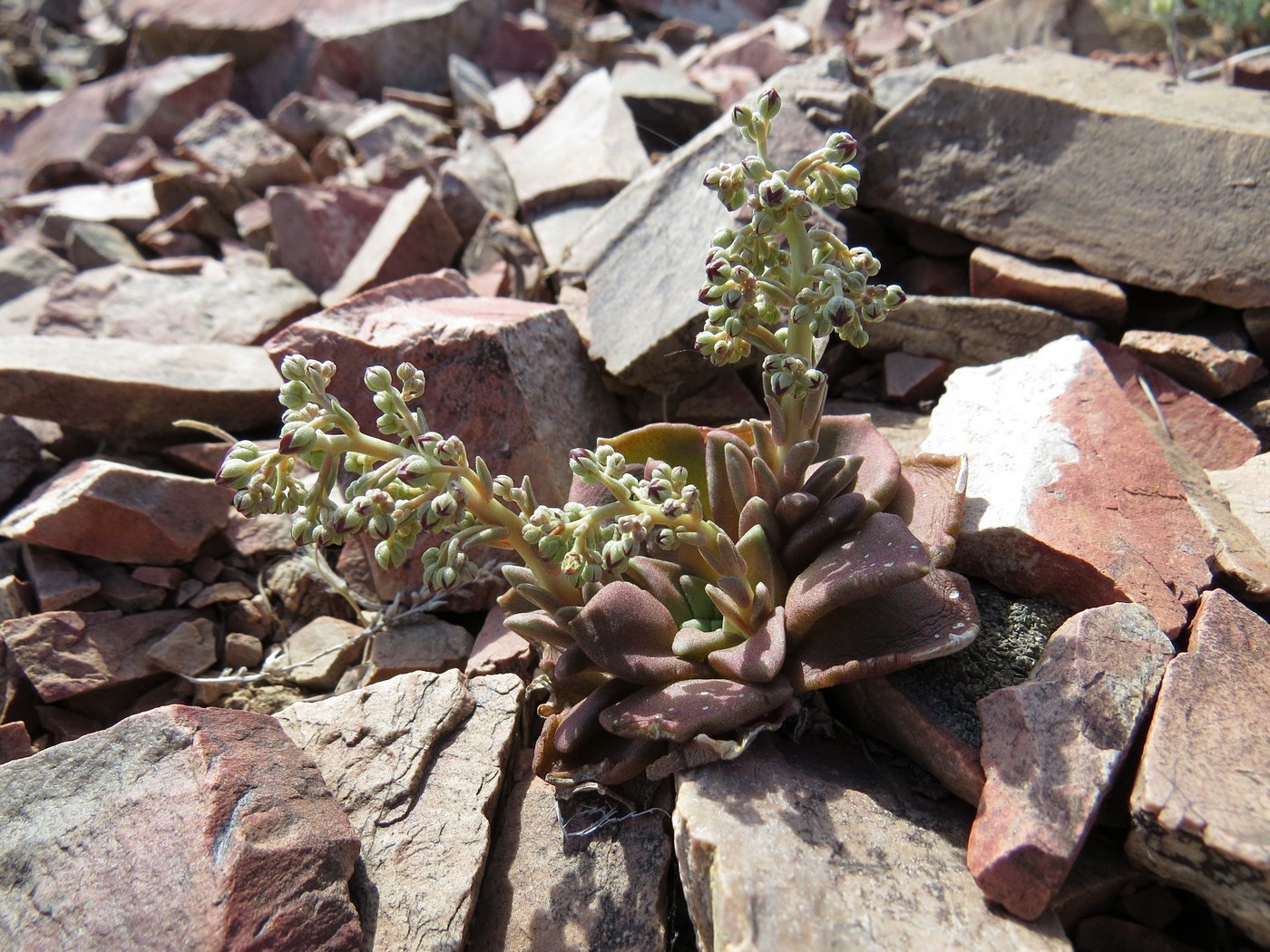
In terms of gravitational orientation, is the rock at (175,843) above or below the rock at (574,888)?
above

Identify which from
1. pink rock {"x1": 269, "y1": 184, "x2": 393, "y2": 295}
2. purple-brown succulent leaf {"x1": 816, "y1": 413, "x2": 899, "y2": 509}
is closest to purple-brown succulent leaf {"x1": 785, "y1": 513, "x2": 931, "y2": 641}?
purple-brown succulent leaf {"x1": 816, "y1": 413, "x2": 899, "y2": 509}

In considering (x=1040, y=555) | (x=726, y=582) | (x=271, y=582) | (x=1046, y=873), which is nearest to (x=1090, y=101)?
(x=1040, y=555)

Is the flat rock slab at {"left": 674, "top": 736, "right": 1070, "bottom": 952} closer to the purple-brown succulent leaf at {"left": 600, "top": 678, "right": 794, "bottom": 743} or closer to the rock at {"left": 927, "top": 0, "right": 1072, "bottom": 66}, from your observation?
the purple-brown succulent leaf at {"left": 600, "top": 678, "right": 794, "bottom": 743}

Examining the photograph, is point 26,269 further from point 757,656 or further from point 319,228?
point 757,656

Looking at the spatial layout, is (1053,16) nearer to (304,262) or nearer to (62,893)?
(304,262)

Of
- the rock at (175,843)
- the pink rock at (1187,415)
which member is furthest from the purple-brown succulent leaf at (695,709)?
the pink rock at (1187,415)

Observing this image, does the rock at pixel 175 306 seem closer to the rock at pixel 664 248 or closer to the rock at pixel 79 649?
the rock at pixel 664 248
